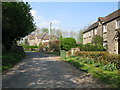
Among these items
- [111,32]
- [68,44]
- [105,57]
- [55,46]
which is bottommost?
[105,57]

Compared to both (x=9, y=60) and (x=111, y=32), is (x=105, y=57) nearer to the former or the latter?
(x=9, y=60)

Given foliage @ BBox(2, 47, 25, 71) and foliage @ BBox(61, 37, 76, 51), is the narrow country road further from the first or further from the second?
foliage @ BBox(61, 37, 76, 51)

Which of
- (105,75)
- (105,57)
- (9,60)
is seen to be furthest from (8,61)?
(105,57)

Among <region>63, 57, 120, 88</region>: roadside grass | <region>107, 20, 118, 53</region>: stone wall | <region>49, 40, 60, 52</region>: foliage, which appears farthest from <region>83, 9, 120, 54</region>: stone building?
<region>49, 40, 60, 52</region>: foliage

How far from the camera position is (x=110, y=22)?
1844 centimetres

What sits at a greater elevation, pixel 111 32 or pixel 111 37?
pixel 111 32

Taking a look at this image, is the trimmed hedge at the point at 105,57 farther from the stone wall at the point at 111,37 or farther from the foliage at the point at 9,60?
the foliage at the point at 9,60

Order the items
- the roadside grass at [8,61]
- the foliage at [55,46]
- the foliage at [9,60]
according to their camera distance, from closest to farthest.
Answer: the roadside grass at [8,61] → the foliage at [9,60] → the foliage at [55,46]

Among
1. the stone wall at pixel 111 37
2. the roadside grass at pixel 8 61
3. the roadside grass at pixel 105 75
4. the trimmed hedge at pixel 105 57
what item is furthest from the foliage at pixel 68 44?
the roadside grass at pixel 8 61

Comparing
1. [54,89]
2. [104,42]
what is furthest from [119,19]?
[54,89]

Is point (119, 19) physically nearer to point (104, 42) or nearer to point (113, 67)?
point (104, 42)

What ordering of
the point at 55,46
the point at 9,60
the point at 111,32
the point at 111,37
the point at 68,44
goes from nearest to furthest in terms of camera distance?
the point at 9,60, the point at 111,37, the point at 111,32, the point at 68,44, the point at 55,46

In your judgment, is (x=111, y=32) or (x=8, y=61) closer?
(x=8, y=61)

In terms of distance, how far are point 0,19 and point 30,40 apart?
242 ft
